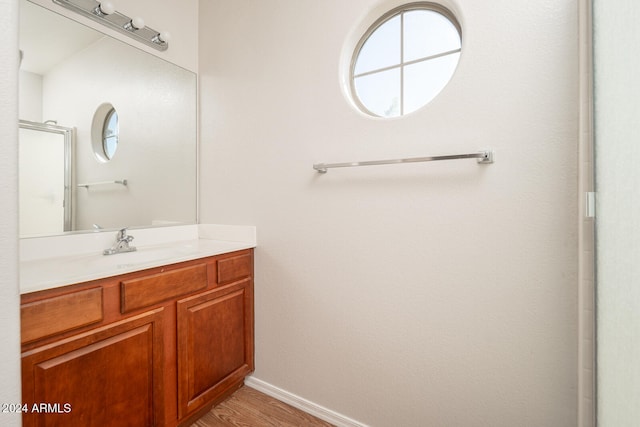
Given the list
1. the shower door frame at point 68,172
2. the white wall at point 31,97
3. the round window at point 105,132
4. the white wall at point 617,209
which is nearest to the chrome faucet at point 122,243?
the shower door frame at point 68,172

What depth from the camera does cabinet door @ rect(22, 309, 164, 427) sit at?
0.98 m

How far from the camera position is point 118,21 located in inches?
65.3

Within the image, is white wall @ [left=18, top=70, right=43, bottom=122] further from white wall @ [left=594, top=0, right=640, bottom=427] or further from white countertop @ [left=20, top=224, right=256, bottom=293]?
white wall @ [left=594, top=0, right=640, bottom=427]

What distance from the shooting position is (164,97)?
76.5 inches

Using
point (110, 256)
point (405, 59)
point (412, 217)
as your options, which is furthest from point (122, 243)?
point (405, 59)

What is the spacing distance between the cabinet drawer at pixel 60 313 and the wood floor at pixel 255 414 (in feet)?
2.77

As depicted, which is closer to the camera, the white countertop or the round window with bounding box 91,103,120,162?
the white countertop

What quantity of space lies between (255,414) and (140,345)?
0.74 metres

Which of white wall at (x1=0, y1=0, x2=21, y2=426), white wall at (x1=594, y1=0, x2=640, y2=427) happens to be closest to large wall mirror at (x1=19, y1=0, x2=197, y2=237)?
white wall at (x1=0, y1=0, x2=21, y2=426)

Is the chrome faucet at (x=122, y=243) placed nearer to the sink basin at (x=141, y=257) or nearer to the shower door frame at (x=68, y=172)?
the sink basin at (x=141, y=257)

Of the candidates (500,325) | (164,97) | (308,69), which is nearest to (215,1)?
(164,97)

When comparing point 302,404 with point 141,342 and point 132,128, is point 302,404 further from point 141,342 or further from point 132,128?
point 132,128

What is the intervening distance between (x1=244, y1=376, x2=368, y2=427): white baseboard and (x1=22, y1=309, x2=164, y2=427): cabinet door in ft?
1.99

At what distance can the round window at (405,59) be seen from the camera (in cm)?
135
